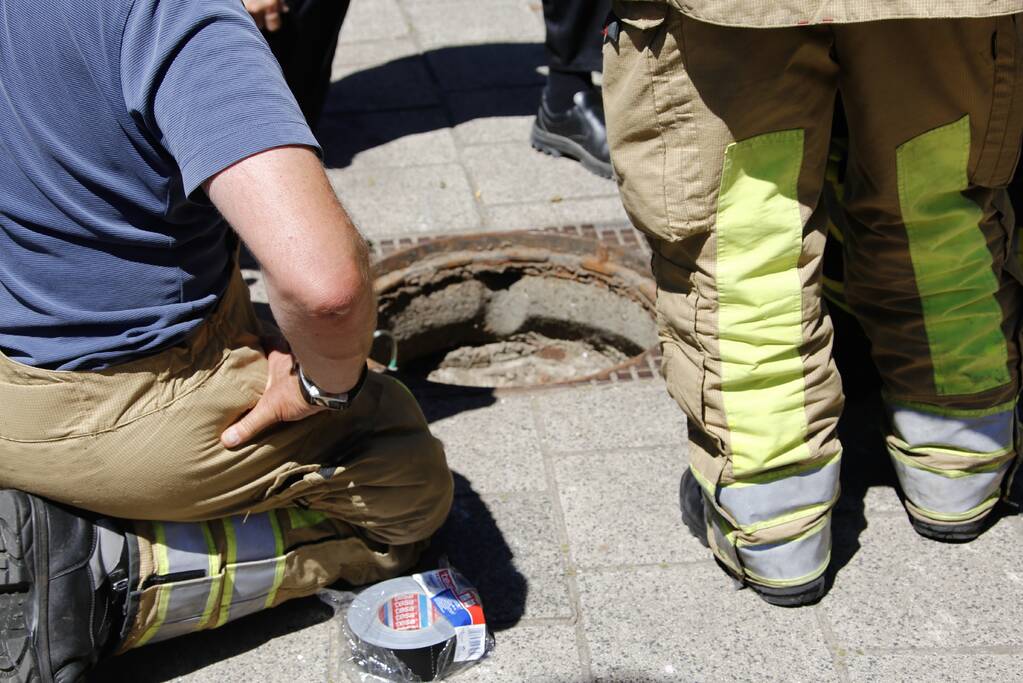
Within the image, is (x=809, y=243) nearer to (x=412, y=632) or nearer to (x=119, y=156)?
(x=412, y=632)

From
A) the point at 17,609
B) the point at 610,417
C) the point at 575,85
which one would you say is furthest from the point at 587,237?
the point at 17,609

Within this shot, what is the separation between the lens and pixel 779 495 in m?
2.25

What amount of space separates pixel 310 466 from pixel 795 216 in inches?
40.1

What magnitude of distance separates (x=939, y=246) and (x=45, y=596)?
1782 millimetres

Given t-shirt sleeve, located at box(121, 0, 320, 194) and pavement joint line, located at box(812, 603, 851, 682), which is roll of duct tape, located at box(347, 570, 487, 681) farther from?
t-shirt sleeve, located at box(121, 0, 320, 194)

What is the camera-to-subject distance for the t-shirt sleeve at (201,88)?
1.61 metres

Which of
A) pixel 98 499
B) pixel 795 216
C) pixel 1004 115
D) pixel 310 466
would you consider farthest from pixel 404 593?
pixel 1004 115

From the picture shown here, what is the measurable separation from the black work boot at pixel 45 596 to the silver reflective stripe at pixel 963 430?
166 cm

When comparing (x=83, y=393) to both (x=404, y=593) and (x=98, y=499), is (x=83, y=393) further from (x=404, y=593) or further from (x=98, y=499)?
(x=404, y=593)

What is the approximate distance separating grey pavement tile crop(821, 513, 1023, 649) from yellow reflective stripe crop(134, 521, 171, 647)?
4.29ft

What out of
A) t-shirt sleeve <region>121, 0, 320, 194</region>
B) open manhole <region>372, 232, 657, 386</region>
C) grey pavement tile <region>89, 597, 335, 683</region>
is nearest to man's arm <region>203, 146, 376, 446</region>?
t-shirt sleeve <region>121, 0, 320, 194</region>

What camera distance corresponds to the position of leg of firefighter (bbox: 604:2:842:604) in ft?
6.50

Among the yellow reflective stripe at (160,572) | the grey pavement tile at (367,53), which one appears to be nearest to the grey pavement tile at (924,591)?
the yellow reflective stripe at (160,572)

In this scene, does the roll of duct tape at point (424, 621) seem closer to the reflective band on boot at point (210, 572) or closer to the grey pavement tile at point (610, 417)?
the reflective band on boot at point (210, 572)
